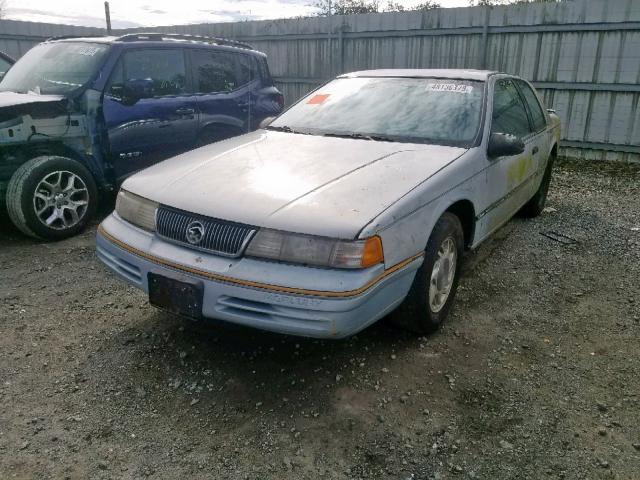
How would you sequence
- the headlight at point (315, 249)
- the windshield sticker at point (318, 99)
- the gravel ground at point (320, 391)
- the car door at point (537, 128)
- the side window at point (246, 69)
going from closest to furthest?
the gravel ground at point (320, 391) < the headlight at point (315, 249) < the windshield sticker at point (318, 99) < the car door at point (537, 128) < the side window at point (246, 69)

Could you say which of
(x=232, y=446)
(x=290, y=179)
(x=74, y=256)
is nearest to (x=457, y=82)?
(x=290, y=179)

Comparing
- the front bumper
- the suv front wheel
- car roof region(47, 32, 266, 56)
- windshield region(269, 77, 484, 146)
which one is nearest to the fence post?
car roof region(47, 32, 266, 56)

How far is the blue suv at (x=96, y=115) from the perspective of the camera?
4484mm

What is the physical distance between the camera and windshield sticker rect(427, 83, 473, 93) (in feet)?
12.5

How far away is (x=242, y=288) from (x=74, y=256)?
261 centimetres

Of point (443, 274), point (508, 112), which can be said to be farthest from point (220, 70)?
point (443, 274)

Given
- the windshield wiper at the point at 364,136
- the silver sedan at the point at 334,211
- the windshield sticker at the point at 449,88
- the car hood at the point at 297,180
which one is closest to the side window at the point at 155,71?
Result: the silver sedan at the point at 334,211

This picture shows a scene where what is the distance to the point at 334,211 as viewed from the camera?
242 cm

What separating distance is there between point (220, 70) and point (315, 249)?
173 inches

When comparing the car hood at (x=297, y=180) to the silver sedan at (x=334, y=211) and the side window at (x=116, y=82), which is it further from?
the side window at (x=116, y=82)

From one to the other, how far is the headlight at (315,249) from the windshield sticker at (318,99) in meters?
2.04

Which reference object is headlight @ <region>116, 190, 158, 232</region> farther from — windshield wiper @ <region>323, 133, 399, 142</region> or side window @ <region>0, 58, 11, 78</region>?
side window @ <region>0, 58, 11, 78</region>

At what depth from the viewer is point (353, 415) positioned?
246 centimetres

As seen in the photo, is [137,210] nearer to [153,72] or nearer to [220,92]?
[153,72]
